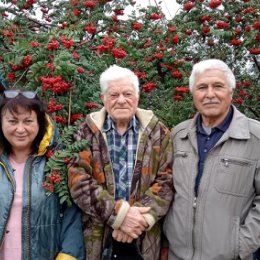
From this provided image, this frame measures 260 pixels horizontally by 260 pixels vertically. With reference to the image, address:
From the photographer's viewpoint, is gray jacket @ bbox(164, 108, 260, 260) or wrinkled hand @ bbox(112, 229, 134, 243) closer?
gray jacket @ bbox(164, 108, 260, 260)

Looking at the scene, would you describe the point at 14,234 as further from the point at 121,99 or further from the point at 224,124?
the point at 224,124

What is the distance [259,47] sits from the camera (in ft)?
15.8

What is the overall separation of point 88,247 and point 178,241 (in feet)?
1.90

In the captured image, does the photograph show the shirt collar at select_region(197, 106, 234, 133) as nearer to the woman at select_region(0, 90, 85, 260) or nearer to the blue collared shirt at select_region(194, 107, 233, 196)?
the blue collared shirt at select_region(194, 107, 233, 196)

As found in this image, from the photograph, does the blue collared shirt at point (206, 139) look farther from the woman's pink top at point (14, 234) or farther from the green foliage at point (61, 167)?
the woman's pink top at point (14, 234)

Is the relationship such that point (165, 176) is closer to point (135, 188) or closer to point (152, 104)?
point (135, 188)

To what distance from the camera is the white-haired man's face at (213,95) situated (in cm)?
334

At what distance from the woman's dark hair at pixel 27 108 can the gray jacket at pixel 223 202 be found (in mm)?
931

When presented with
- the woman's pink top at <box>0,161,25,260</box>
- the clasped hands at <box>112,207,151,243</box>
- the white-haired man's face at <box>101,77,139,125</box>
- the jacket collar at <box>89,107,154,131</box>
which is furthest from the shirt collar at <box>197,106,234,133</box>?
the woman's pink top at <box>0,161,25,260</box>

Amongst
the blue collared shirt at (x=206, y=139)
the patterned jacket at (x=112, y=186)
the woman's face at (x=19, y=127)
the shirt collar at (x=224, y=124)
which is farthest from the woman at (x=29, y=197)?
the shirt collar at (x=224, y=124)

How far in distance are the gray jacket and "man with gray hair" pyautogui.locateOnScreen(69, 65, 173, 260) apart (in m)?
0.16

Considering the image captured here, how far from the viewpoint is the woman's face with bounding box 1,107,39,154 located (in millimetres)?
3246

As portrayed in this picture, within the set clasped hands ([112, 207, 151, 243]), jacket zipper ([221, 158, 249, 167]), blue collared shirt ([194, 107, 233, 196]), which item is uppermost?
blue collared shirt ([194, 107, 233, 196])

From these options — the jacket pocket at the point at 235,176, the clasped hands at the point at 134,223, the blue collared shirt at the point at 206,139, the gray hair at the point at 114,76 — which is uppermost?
the gray hair at the point at 114,76
